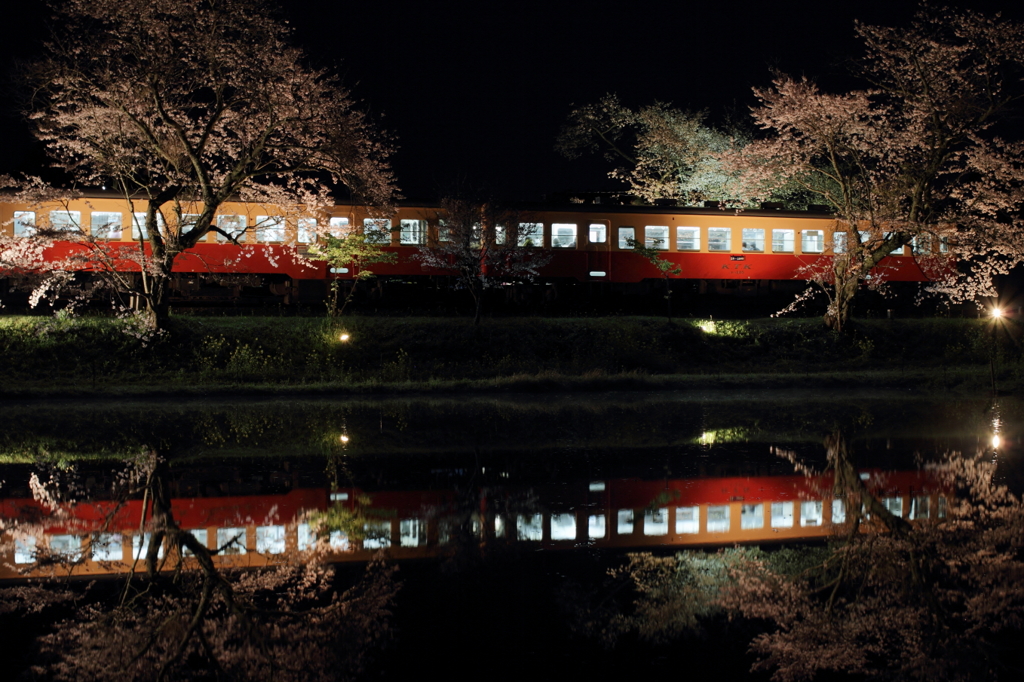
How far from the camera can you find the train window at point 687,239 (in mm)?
25594

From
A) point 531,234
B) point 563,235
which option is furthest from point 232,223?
point 563,235

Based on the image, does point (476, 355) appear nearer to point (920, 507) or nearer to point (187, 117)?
point (187, 117)

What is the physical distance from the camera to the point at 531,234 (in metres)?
24.1

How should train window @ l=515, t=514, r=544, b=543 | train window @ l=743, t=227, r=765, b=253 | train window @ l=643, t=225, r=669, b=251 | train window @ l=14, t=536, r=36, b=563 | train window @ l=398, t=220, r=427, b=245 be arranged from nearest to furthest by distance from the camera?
train window @ l=14, t=536, r=36, b=563
train window @ l=515, t=514, r=544, b=543
train window @ l=398, t=220, r=427, b=245
train window @ l=643, t=225, r=669, b=251
train window @ l=743, t=227, r=765, b=253

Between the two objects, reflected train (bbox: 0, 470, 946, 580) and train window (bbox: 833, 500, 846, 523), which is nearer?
reflected train (bbox: 0, 470, 946, 580)

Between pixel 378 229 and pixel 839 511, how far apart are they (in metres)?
18.9

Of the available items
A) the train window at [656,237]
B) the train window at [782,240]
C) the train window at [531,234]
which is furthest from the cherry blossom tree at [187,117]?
the train window at [782,240]

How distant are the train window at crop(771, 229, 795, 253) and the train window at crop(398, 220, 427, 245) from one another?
451 inches

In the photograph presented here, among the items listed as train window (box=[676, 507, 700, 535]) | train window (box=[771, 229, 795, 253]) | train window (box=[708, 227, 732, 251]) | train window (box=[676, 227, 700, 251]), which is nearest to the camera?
Answer: train window (box=[676, 507, 700, 535])

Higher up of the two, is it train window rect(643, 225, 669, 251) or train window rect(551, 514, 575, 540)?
train window rect(643, 225, 669, 251)

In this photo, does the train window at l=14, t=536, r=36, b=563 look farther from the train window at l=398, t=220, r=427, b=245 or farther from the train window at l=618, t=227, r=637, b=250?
the train window at l=618, t=227, r=637, b=250

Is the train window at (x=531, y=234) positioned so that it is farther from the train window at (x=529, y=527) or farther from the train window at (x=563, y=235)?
the train window at (x=529, y=527)

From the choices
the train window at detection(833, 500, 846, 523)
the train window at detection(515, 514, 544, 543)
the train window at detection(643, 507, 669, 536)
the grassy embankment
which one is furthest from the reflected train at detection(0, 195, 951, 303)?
the train window at detection(833, 500, 846, 523)

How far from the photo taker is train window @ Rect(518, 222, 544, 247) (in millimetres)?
23172
